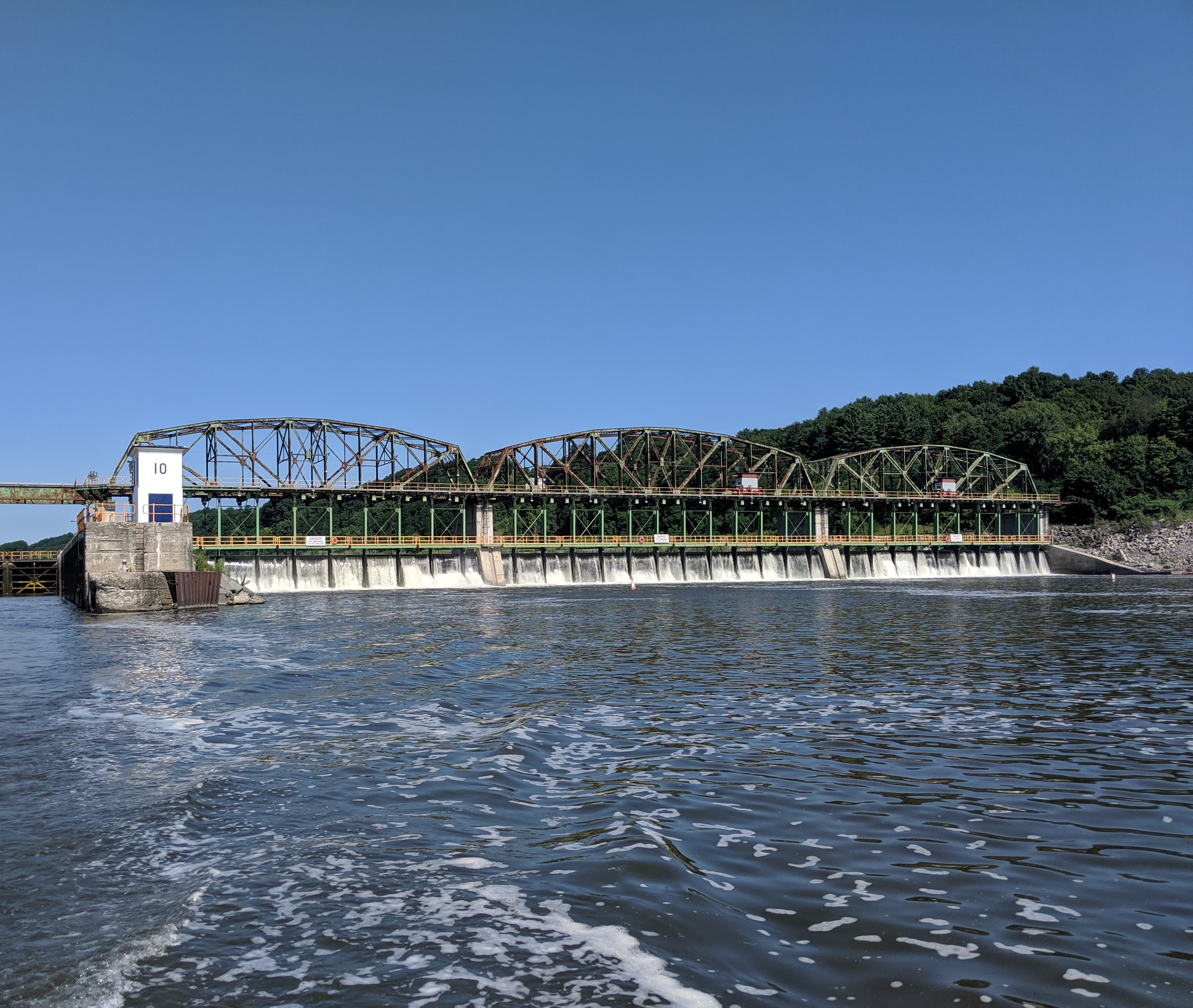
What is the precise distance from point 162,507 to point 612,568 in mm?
47396

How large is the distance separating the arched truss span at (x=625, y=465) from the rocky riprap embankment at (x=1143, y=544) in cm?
3698

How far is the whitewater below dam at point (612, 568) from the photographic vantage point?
8044 centimetres

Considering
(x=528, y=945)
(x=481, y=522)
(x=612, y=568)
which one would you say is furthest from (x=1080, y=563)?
(x=528, y=945)

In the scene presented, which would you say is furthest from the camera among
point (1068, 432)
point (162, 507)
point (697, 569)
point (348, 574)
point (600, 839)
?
point (1068, 432)

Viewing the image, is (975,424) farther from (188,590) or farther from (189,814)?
(189,814)

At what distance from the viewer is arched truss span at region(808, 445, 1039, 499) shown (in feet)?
400

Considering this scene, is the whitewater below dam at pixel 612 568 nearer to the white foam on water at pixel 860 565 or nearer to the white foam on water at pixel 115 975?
the white foam on water at pixel 860 565

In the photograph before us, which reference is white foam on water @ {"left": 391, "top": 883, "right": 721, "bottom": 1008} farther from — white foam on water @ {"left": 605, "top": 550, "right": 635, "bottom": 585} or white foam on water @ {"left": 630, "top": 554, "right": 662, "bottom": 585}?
white foam on water @ {"left": 630, "top": 554, "right": 662, "bottom": 585}

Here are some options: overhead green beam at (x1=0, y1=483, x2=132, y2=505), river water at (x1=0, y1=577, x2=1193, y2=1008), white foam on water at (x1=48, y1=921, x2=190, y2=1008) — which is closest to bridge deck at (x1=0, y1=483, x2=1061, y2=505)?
overhead green beam at (x1=0, y1=483, x2=132, y2=505)

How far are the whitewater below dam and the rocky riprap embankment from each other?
831 cm

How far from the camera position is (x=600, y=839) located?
9727 millimetres

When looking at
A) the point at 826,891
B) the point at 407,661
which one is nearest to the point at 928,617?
the point at 407,661

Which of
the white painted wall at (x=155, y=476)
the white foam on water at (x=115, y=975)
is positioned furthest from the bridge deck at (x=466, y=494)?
the white foam on water at (x=115, y=975)

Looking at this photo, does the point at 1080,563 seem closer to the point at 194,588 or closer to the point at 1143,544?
the point at 1143,544
